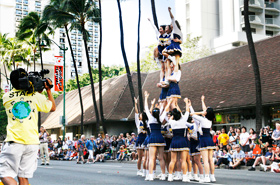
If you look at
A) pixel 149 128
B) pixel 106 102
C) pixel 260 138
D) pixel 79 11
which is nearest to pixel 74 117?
pixel 106 102

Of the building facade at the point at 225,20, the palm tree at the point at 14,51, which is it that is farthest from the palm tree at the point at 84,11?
the building facade at the point at 225,20

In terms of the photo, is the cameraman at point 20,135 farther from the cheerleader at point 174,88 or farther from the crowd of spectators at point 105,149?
the crowd of spectators at point 105,149

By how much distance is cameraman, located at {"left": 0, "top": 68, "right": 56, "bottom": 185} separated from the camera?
20.9 ft

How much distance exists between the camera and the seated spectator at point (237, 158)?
61.6 feet

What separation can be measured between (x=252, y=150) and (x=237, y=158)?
97 centimetres

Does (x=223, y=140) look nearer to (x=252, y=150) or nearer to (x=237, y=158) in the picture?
(x=252, y=150)

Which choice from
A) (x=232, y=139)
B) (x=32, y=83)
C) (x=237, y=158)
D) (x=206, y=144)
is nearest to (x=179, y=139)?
(x=206, y=144)

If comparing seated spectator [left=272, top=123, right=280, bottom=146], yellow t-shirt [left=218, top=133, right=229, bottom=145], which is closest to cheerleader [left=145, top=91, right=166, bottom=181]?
seated spectator [left=272, top=123, right=280, bottom=146]

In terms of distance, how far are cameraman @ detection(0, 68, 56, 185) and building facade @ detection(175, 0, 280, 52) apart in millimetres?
53896

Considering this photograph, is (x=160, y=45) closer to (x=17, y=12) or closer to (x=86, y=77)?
(x=86, y=77)

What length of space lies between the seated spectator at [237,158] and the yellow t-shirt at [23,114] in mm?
13626

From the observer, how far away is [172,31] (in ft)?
48.3

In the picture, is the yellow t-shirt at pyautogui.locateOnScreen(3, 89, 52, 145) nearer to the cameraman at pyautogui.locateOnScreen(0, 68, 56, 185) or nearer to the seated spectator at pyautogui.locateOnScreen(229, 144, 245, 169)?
the cameraman at pyautogui.locateOnScreen(0, 68, 56, 185)

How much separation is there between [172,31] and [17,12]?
121 metres
